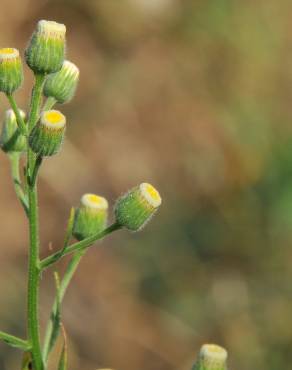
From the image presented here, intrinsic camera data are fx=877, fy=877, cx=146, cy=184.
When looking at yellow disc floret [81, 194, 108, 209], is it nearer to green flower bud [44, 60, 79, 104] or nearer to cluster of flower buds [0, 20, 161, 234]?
cluster of flower buds [0, 20, 161, 234]

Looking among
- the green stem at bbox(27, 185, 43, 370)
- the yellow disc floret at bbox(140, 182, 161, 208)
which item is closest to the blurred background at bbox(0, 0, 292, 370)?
the yellow disc floret at bbox(140, 182, 161, 208)

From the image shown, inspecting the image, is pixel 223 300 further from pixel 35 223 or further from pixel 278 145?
pixel 35 223

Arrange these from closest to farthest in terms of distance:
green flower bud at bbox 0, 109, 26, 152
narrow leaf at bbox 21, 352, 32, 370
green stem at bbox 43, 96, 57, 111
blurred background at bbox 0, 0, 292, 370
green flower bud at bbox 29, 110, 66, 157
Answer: green flower bud at bbox 29, 110, 66, 157 < narrow leaf at bbox 21, 352, 32, 370 < green stem at bbox 43, 96, 57, 111 < green flower bud at bbox 0, 109, 26, 152 < blurred background at bbox 0, 0, 292, 370

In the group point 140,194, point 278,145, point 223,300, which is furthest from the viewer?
point 278,145

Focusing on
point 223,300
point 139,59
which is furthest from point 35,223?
point 139,59

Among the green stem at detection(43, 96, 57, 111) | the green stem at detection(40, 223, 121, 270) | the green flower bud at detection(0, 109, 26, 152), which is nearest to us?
the green stem at detection(40, 223, 121, 270)

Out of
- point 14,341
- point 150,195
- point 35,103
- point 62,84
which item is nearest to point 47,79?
point 62,84

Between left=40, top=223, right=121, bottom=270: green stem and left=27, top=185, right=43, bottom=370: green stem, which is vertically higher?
left=40, top=223, right=121, bottom=270: green stem
